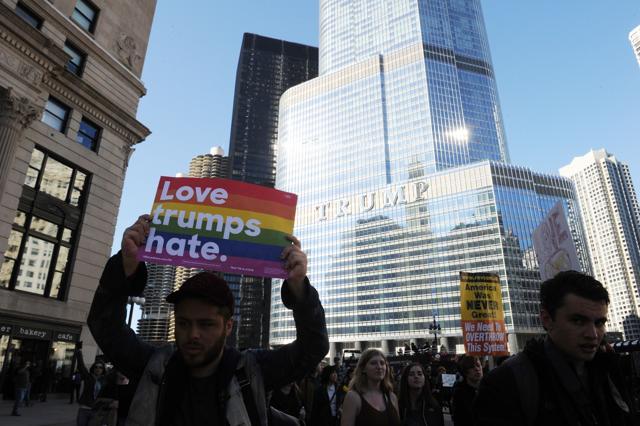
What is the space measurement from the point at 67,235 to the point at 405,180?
106 metres

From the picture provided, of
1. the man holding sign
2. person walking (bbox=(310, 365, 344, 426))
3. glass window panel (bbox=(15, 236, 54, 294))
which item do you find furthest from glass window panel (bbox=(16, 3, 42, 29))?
the man holding sign

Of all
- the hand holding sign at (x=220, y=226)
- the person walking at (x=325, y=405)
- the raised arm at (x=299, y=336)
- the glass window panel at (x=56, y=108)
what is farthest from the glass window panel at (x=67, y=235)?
the raised arm at (x=299, y=336)

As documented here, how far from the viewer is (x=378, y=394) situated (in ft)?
17.1

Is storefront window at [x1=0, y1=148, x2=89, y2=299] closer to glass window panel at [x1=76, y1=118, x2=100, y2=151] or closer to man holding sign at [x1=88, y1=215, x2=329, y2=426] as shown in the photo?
glass window panel at [x1=76, y1=118, x2=100, y2=151]

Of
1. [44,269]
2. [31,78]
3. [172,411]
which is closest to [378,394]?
[172,411]

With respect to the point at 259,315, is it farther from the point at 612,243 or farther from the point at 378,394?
the point at 612,243

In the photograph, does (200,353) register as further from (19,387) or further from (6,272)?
(6,272)

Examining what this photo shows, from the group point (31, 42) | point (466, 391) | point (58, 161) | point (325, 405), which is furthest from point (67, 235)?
point (466, 391)

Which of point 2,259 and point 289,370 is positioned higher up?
point 2,259

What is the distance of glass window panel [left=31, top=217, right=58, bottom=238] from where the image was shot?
19.6 meters

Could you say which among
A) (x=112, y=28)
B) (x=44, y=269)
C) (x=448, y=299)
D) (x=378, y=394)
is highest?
(x=112, y=28)

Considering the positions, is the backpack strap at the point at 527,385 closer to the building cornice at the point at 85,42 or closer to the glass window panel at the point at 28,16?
the glass window panel at the point at 28,16

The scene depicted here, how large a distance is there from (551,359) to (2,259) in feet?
72.6

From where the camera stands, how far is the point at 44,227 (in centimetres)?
2009
